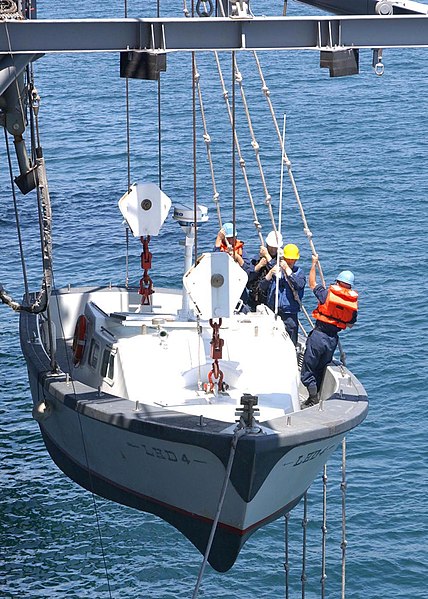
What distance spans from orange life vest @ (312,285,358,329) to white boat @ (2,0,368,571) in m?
0.74

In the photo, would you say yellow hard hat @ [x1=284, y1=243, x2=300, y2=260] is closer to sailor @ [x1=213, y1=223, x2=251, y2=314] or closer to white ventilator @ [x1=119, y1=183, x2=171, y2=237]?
sailor @ [x1=213, y1=223, x2=251, y2=314]

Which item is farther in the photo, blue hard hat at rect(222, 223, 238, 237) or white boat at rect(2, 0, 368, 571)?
blue hard hat at rect(222, 223, 238, 237)

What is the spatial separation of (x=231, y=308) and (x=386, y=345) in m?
14.6

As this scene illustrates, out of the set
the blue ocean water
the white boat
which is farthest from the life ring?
the blue ocean water

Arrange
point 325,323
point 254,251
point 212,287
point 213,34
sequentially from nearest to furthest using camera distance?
1. point 213,34
2. point 212,287
3. point 325,323
4. point 254,251

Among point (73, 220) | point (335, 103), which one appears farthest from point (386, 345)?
point (335, 103)

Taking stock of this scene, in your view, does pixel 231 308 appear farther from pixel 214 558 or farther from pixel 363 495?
pixel 363 495

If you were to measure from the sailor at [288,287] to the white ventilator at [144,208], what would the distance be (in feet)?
7.50

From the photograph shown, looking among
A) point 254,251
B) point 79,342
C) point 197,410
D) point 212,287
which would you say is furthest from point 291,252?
point 254,251

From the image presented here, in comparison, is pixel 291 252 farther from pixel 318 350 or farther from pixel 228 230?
pixel 228 230

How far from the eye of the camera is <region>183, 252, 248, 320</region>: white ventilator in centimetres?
1700

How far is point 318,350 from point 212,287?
211 centimetres

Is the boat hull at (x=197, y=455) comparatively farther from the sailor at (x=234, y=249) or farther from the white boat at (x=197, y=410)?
the sailor at (x=234, y=249)

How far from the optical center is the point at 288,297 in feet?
63.4
